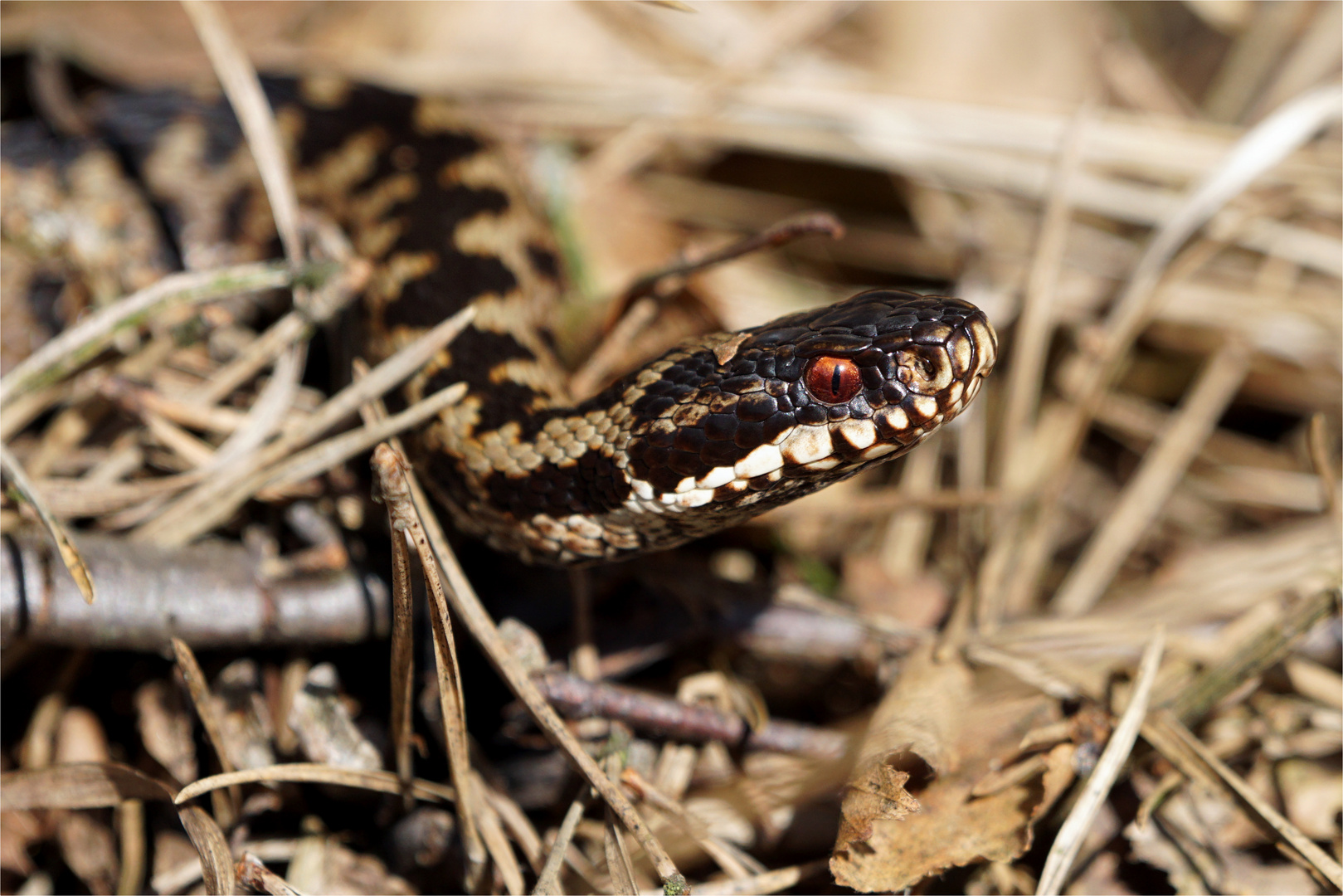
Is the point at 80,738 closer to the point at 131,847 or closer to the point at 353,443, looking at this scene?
the point at 131,847

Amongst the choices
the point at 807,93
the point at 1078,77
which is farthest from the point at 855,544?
the point at 1078,77

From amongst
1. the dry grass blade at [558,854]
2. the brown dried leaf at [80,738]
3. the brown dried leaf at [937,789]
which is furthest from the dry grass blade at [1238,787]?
the brown dried leaf at [80,738]

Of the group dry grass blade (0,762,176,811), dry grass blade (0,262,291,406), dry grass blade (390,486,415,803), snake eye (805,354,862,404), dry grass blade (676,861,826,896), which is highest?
dry grass blade (0,262,291,406)

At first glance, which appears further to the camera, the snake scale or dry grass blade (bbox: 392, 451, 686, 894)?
the snake scale

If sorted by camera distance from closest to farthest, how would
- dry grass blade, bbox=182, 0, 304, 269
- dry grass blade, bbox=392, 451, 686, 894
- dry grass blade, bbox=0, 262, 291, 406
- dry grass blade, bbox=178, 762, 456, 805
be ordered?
1. dry grass blade, bbox=392, 451, 686, 894
2. dry grass blade, bbox=178, 762, 456, 805
3. dry grass blade, bbox=0, 262, 291, 406
4. dry grass blade, bbox=182, 0, 304, 269

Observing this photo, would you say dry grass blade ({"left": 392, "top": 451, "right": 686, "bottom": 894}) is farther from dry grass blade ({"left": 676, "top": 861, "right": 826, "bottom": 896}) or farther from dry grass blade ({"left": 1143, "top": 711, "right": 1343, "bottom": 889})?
dry grass blade ({"left": 1143, "top": 711, "right": 1343, "bottom": 889})

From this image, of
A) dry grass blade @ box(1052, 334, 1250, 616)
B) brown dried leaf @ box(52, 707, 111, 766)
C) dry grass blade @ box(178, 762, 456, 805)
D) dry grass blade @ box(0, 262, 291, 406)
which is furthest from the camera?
dry grass blade @ box(1052, 334, 1250, 616)

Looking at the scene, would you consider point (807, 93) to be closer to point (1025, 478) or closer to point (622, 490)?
point (1025, 478)

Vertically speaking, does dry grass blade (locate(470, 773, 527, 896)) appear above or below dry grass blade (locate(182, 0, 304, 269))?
below

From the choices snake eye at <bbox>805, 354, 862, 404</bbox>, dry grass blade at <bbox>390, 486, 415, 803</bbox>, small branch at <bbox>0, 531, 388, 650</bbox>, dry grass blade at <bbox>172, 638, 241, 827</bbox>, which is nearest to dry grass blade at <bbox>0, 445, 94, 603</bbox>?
small branch at <bbox>0, 531, 388, 650</bbox>
